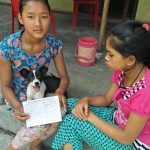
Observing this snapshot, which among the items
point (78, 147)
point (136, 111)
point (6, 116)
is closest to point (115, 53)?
point (136, 111)

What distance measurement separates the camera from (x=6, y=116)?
6.55 ft

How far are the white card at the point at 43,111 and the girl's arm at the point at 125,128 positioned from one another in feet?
0.74

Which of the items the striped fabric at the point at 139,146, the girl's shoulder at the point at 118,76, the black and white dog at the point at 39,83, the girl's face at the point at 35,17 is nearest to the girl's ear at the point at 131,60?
the girl's shoulder at the point at 118,76

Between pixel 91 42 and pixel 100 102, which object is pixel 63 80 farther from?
pixel 91 42

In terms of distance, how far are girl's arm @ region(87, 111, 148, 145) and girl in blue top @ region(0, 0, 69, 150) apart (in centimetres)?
27

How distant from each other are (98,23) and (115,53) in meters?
3.19

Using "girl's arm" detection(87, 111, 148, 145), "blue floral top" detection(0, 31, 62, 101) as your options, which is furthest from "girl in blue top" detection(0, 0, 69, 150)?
"girl's arm" detection(87, 111, 148, 145)

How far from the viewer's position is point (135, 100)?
1.17 m

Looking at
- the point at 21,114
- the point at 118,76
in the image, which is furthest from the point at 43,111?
the point at 118,76

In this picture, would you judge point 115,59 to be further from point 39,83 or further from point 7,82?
point 7,82

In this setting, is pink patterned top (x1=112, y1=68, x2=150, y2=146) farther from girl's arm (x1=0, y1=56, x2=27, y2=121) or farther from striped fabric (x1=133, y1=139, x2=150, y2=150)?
girl's arm (x1=0, y1=56, x2=27, y2=121)

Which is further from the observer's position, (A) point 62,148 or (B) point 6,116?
(B) point 6,116

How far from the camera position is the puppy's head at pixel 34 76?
5.33 ft

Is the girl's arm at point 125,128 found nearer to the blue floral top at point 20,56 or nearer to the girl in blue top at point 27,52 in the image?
the girl in blue top at point 27,52
